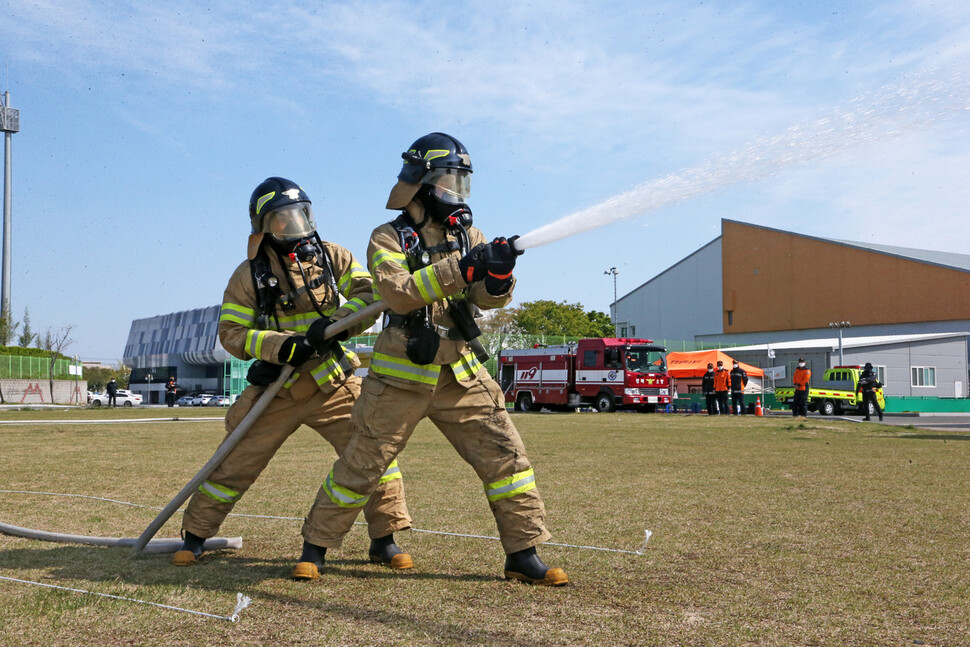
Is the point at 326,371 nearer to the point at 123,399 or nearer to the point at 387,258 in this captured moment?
the point at 387,258

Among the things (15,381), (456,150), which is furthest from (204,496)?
(15,381)

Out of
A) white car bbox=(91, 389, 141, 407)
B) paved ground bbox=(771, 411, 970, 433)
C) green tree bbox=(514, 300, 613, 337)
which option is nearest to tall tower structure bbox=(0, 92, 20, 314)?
white car bbox=(91, 389, 141, 407)

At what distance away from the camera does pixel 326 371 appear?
13.9 feet

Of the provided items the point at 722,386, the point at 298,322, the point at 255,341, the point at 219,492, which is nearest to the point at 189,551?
the point at 219,492

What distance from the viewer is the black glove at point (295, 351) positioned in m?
4.02

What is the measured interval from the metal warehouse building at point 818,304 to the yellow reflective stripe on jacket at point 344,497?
3652 cm

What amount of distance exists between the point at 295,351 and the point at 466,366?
0.86 metres

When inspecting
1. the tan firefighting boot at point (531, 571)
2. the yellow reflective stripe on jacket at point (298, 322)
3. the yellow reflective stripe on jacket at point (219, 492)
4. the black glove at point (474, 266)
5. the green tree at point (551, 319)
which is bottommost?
the tan firefighting boot at point (531, 571)

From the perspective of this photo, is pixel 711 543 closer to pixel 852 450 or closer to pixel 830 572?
pixel 830 572

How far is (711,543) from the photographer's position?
4602 mm

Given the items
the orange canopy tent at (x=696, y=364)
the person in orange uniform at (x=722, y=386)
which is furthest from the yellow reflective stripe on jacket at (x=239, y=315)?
the orange canopy tent at (x=696, y=364)

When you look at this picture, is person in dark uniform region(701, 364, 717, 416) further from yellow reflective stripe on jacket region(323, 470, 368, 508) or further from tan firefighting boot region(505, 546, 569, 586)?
yellow reflective stripe on jacket region(323, 470, 368, 508)

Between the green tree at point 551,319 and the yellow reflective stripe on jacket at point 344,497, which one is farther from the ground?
the green tree at point 551,319

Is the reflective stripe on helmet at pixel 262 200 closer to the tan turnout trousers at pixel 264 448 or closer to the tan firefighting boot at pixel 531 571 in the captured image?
the tan turnout trousers at pixel 264 448
